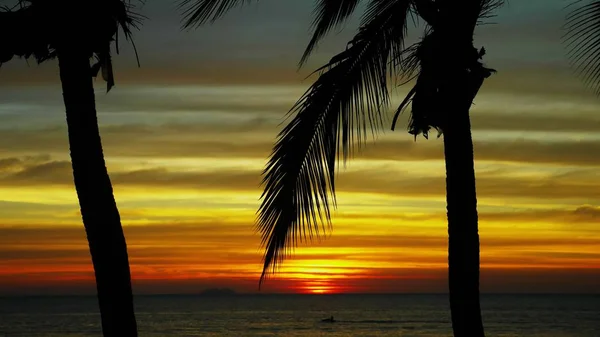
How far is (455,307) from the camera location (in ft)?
29.7

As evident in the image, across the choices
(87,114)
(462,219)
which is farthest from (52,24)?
(462,219)

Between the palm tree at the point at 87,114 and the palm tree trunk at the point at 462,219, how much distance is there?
3268 mm

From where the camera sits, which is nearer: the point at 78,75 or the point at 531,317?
the point at 78,75

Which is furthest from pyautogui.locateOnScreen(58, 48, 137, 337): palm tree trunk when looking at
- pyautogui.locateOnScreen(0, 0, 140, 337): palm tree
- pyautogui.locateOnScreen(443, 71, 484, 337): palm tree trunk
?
pyautogui.locateOnScreen(443, 71, 484, 337): palm tree trunk

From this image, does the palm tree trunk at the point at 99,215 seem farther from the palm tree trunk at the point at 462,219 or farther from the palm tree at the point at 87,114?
the palm tree trunk at the point at 462,219

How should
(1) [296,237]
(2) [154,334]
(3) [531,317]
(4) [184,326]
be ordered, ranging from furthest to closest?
(3) [531,317], (4) [184,326], (2) [154,334], (1) [296,237]

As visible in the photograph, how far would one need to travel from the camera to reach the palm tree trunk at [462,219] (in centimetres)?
900

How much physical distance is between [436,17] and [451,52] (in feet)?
1.56

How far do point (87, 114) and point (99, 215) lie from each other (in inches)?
40.4

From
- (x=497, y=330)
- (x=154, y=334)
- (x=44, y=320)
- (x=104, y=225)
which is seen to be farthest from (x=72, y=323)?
(x=104, y=225)

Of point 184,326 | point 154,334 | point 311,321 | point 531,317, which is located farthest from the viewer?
point 531,317

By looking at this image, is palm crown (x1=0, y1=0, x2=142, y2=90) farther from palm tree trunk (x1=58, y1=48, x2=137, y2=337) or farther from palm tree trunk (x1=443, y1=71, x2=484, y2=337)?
palm tree trunk (x1=443, y1=71, x2=484, y2=337)

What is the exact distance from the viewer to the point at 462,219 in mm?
9016

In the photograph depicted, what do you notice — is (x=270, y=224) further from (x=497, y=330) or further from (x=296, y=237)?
(x=497, y=330)
